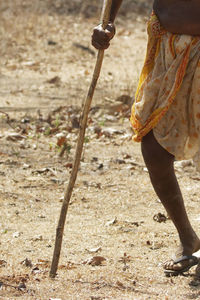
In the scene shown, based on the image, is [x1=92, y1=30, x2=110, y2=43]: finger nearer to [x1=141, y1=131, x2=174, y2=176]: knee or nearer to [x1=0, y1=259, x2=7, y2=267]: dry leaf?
[x1=141, y1=131, x2=174, y2=176]: knee

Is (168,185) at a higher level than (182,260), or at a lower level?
higher

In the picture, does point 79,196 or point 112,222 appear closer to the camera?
point 112,222

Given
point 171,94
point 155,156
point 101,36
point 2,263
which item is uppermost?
point 101,36

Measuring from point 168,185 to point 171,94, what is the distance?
1.57 ft

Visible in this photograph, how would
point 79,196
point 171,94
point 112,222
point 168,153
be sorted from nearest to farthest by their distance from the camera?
point 171,94
point 168,153
point 112,222
point 79,196

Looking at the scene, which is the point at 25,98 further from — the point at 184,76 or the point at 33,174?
the point at 184,76

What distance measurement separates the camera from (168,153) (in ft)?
10.7

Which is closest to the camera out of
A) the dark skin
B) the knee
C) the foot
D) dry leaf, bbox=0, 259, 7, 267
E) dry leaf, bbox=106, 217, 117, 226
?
the dark skin

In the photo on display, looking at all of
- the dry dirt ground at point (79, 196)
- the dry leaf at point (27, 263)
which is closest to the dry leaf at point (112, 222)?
the dry dirt ground at point (79, 196)

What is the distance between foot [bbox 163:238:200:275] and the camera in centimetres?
336

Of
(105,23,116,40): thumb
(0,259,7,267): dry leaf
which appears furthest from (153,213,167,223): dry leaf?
(105,23,116,40): thumb

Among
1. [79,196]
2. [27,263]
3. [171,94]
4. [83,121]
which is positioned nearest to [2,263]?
[27,263]

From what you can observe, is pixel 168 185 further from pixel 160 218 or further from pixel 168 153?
pixel 160 218

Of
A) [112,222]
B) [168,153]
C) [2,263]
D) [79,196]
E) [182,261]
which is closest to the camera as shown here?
[168,153]
